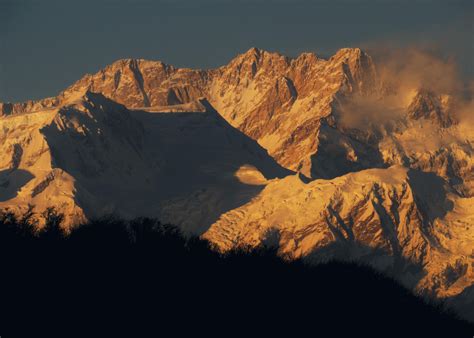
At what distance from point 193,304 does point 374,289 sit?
146ft

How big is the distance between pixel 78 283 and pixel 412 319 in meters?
47.9

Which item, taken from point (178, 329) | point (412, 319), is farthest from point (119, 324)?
point (412, 319)

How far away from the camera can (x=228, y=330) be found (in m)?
131

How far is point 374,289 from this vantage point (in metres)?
173

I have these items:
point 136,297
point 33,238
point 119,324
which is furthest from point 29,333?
point 33,238

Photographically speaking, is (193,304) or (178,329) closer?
(178,329)

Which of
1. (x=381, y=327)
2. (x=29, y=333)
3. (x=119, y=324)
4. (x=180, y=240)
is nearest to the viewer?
(x=29, y=333)

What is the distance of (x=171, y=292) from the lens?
133750 millimetres

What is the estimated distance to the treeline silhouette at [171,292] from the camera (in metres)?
119

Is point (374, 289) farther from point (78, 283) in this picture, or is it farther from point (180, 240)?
point (78, 283)

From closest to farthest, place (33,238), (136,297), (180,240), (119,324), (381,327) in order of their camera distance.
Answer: (119,324)
(136,297)
(33,238)
(381,327)
(180,240)

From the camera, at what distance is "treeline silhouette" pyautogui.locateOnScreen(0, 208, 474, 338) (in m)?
119

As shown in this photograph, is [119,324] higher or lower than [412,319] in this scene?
higher

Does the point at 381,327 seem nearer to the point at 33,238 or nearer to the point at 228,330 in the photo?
the point at 228,330
